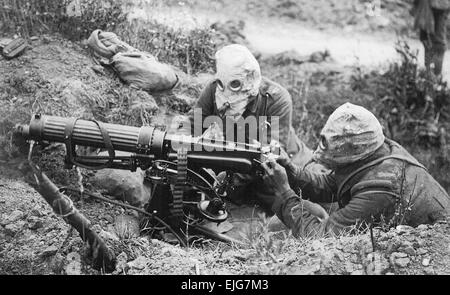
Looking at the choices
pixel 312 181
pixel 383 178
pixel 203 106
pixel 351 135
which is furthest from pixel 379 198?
pixel 203 106

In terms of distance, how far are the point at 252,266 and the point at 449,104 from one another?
6.26 metres

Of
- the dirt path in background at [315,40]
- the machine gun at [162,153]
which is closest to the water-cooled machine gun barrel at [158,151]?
the machine gun at [162,153]

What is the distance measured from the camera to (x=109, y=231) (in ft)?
15.9

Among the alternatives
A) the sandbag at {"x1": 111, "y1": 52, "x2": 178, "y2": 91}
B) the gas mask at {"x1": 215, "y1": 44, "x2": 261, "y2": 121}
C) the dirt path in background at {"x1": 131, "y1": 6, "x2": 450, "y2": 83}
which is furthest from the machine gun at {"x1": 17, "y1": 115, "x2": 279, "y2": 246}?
the dirt path in background at {"x1": 131, "y1": 6, "x2": 450, "y2": 83}

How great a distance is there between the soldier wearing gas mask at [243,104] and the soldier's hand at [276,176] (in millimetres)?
295

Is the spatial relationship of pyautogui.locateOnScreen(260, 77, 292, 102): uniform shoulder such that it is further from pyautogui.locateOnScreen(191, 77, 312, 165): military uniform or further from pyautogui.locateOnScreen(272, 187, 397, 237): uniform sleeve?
pyautogui.locateOnScreen(272, 187, 397, 237): uniform sleeve

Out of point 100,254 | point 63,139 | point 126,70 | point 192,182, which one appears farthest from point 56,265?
point 126,70

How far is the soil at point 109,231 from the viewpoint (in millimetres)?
3799

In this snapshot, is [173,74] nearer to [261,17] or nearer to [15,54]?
[15,54]

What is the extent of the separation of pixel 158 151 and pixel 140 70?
2214 mm

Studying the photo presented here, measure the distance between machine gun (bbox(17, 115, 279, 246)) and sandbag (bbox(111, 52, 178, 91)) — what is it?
6.47ft

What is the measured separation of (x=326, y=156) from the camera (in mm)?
4809

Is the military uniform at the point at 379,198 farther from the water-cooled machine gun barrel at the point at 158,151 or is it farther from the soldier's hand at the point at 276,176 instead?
the water-cooled machine gun barrel at the point at 158,151

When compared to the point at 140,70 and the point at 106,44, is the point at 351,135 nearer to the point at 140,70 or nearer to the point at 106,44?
the point at 140,70
